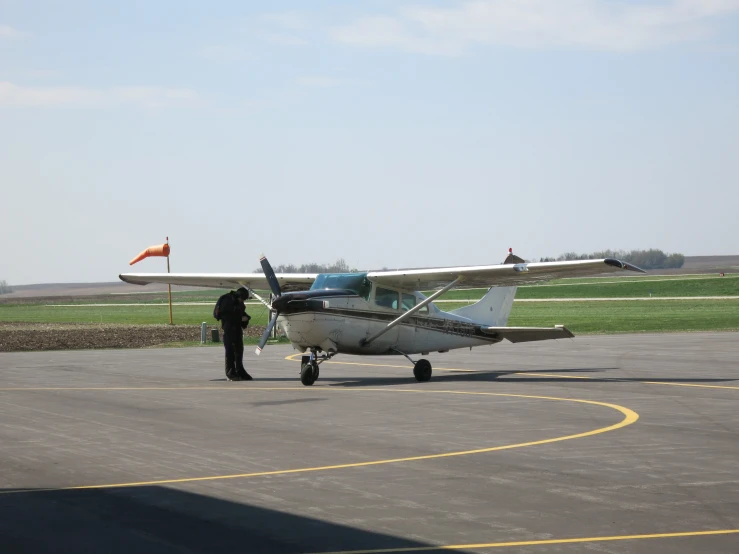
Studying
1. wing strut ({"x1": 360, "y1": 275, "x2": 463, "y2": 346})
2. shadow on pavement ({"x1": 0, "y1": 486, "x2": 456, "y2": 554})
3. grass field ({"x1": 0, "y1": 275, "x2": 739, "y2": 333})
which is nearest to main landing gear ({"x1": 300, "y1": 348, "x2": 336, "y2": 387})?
wing strut ({"x1": 360, "y1": 275, "x2": 463, "y2": 346})

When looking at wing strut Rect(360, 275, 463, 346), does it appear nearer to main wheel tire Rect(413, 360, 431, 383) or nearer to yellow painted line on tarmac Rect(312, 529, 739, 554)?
main wheel tire Rect(413, 360, 431, 383)

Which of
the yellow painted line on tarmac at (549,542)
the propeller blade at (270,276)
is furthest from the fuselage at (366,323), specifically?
the yellow painted line on tarmac at (549,542)

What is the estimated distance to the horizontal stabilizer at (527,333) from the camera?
24.2m

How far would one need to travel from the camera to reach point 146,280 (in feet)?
97.7

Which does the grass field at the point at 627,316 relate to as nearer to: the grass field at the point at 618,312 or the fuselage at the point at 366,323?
the grass field at the point at 618,312

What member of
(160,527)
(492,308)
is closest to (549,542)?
(160,527)

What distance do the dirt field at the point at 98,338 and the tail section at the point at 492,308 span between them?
1648cm

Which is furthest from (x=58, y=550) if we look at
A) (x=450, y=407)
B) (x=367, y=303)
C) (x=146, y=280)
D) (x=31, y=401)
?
(x=146, y=280)

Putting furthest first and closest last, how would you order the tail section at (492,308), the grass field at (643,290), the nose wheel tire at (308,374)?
the grass field at (643,290) < the tail section at (492,308) < the nose wheel tire at (308,374)

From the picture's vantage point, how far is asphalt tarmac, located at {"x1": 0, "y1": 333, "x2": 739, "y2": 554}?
26.5ft

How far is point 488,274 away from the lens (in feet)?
74.5

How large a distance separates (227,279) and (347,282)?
541 centimetres

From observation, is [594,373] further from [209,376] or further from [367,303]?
[209,376]

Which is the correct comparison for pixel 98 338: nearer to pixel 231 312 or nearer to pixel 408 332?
pixel 231 312
